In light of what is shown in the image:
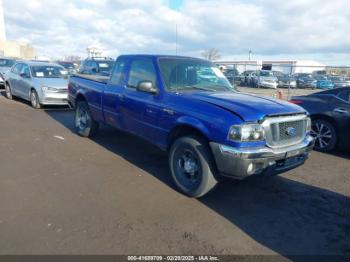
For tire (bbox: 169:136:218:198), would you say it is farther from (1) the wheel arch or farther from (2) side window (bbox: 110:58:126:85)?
(2) side window (bbox: 110:58:126:85)

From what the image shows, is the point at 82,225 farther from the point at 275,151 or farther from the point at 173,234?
the point at 275,151

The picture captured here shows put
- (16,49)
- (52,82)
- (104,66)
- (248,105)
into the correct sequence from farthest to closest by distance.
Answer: (16,49)
(104,66)
(52,82)
(248,105)

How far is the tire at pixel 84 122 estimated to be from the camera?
7.18 metres

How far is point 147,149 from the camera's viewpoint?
6641mm

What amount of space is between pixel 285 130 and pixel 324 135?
3.24m

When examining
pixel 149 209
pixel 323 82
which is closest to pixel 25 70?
pixel 149 209

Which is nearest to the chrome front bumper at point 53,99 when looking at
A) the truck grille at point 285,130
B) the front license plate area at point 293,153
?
the truck grille at point 285,130

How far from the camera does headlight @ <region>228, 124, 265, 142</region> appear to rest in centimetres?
376

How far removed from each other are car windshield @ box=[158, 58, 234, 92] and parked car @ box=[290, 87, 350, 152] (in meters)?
2.68

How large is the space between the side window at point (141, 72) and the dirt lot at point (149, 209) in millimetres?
1503

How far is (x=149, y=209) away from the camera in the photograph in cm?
400

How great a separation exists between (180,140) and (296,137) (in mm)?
1617

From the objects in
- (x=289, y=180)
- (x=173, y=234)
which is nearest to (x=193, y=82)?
(x=289, y=180)

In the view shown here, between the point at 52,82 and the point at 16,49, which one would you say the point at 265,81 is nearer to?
the point at 52,82
